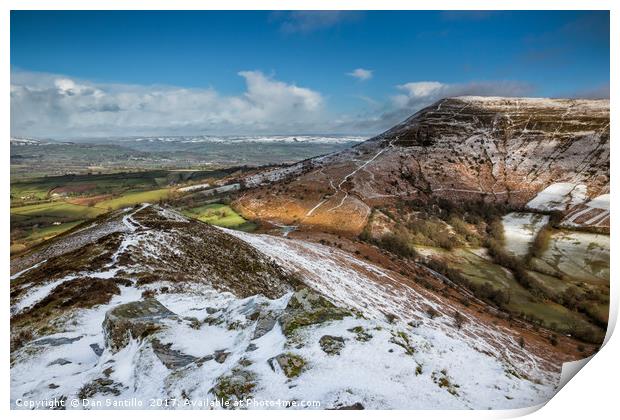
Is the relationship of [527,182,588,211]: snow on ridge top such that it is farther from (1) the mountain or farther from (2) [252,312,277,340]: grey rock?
(2) [252,312,277,340]: grey rock

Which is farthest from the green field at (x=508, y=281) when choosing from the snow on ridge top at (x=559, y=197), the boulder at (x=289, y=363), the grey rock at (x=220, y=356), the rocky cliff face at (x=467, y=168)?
the grey rock at (x=220, y=356)

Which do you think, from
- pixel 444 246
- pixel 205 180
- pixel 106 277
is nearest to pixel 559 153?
pixel 444 246

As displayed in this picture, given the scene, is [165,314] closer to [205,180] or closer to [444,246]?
[444,246]

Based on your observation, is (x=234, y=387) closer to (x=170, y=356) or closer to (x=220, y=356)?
(x=220, y=356)

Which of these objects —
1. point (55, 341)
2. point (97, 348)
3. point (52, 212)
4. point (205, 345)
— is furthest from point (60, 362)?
point (52, 212)

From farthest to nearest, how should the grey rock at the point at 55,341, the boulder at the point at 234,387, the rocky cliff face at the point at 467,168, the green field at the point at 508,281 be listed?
the rocky cliff face at the point at 467,168 < the green field at the point at 508,281 < the grey rock at the point at 55,341 < the boulder at the point at 234,387

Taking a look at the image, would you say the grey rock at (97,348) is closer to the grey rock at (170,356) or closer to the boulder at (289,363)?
the grey rock at (170,356)
